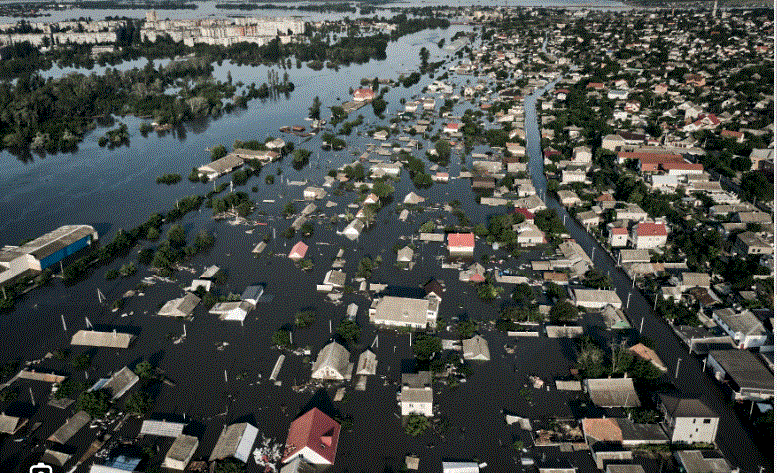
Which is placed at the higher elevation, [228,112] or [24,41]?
[24,41]

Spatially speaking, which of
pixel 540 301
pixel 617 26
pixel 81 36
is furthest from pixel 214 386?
pixel 617 26

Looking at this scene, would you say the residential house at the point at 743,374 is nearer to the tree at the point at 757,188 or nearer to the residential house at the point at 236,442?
the residential house at the point at 236,442

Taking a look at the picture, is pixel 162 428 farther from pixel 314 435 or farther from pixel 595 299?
pixel 595 299

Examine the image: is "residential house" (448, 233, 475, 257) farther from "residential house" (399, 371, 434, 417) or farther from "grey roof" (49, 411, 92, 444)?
"grey roof" (49, 411, 92, 444)

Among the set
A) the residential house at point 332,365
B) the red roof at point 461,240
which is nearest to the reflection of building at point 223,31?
the red roof at point 461,240

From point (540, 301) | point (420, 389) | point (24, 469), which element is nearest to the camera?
point (24, 469)

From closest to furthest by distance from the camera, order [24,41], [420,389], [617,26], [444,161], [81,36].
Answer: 1. [420,389]
2. [444,161]
3. [24,41]
4. [81,36]
5. [617,26]

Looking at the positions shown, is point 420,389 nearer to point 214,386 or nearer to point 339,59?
point 214,386

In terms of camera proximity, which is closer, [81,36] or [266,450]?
[266,450]
